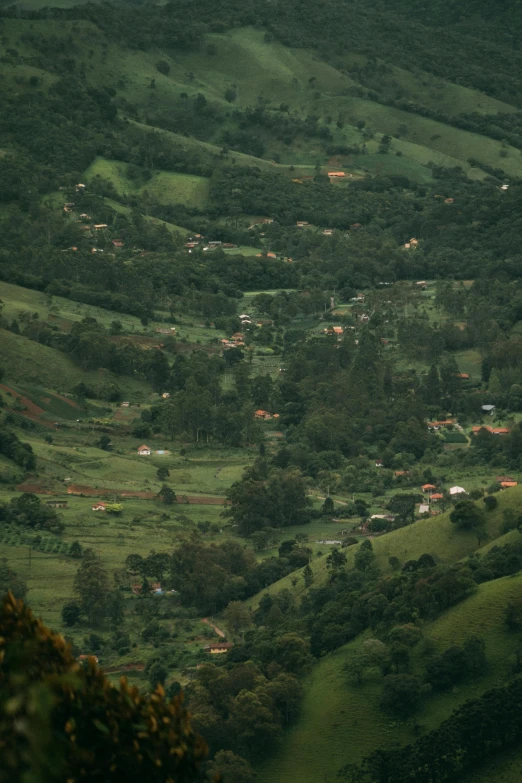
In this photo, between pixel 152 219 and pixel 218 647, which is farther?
pixel 152 219

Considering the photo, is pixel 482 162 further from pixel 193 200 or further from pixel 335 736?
pixel 335 736

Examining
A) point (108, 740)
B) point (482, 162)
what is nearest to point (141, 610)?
point (108, 740)

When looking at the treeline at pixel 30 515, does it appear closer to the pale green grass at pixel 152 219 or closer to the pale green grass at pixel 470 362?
the pale green grass at pixel 470 362

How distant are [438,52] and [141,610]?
122309 millimetres

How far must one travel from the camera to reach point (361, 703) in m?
39.3

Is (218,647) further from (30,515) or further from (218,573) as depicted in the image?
(30,515)

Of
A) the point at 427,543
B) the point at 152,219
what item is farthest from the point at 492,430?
the point at 152,219

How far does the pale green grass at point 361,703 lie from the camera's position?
121 feet

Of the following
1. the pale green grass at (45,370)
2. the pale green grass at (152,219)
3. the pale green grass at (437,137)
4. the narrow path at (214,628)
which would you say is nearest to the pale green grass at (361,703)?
the narrow path at (214,628)

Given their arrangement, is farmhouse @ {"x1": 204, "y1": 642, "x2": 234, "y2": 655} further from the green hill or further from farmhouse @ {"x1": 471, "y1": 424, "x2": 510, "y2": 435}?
farmhouse @ {"x1": 471, "y1": 424, "x2": 510, "y2": 435}

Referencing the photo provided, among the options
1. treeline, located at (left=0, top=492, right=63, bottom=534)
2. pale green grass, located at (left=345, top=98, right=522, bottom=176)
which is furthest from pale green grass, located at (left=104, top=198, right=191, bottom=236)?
treeline, located at (left=0, top=492, right=63, bottom=534)

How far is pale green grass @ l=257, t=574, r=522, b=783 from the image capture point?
37.0 m

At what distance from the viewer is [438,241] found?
368 feet

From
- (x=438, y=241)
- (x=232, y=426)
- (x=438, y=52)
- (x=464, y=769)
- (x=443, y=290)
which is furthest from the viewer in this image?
(x=438, y=52)
